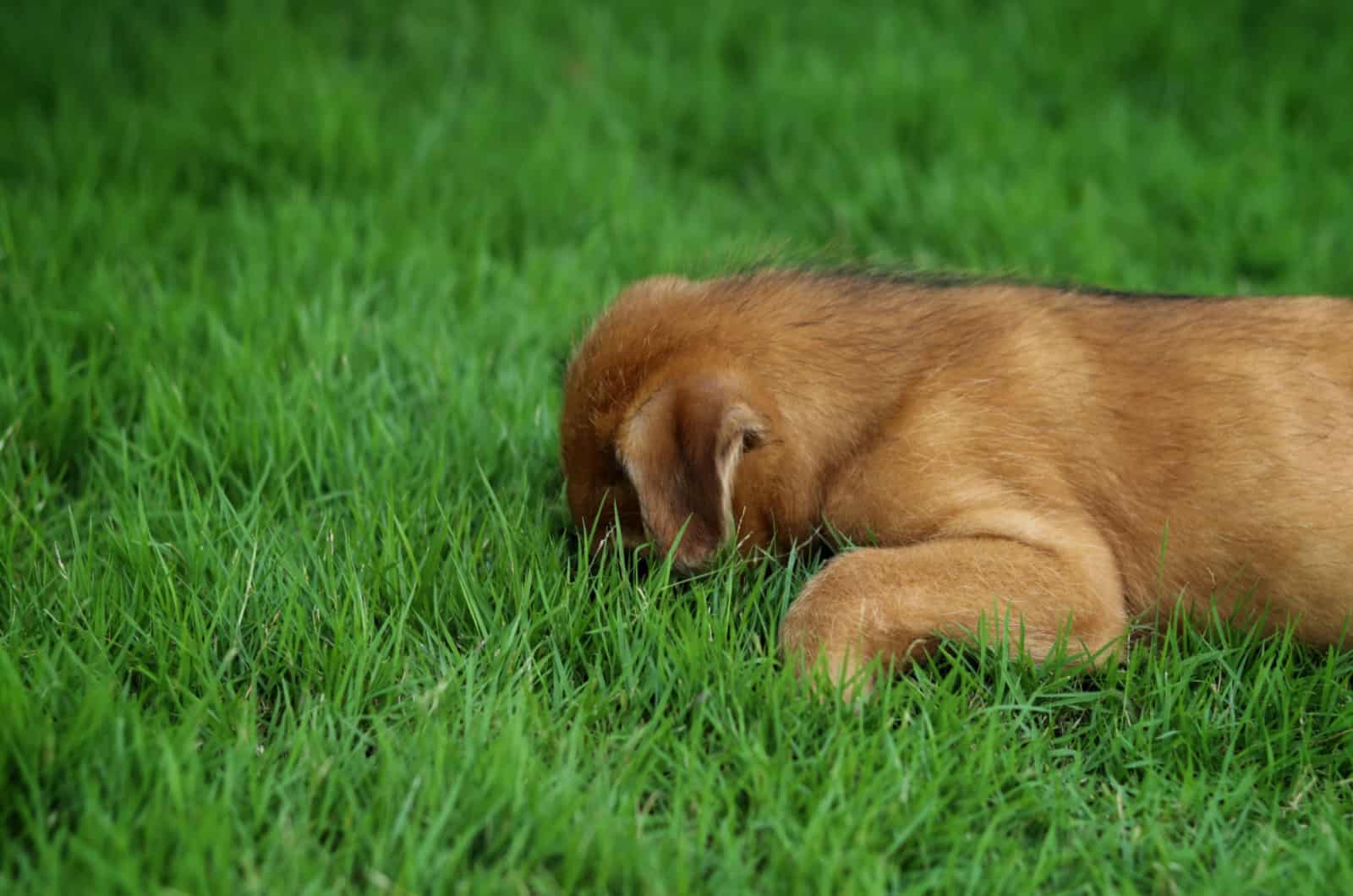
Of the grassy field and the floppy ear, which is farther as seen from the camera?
the floppy ear

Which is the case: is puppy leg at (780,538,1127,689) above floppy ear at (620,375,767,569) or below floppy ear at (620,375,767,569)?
below

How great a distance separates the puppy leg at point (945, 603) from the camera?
11.0 ft

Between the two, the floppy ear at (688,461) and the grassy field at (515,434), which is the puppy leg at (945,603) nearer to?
the grassy field at (515,434)

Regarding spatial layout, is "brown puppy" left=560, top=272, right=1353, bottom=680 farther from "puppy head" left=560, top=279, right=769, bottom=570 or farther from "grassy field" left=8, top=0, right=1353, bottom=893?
"grassy field" left=8, top=0, right=1353, bottom=893

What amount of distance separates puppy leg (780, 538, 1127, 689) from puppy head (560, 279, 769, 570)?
1.06ft

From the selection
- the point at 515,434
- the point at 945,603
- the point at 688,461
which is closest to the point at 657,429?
the point at 688,461

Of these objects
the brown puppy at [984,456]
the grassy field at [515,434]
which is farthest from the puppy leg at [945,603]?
the grassy field at [515,434]

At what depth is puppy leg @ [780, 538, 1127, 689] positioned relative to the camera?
334 cm

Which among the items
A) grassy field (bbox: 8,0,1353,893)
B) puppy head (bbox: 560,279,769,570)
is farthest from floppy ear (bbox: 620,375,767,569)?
grassy field (bbox: 8,0,1353,893)


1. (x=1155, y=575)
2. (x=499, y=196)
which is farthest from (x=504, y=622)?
(x=499, y=196)

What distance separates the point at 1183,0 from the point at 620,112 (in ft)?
11.1

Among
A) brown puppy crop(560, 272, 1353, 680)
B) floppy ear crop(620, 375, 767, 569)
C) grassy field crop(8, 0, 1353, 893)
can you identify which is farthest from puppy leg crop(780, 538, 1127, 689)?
floppy ear crop(620, 375, 767, 569)

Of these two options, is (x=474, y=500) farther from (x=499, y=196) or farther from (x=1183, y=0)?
(x=1183, y=0)

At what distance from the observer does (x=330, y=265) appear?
5.69 metres
